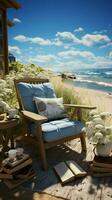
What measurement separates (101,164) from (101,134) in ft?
1.14

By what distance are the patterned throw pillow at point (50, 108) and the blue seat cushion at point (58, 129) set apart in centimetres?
15

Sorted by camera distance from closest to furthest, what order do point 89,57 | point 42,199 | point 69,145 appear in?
point 42,199 < point 69,145 < point 89,57

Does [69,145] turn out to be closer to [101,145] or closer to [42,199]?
[101,145]

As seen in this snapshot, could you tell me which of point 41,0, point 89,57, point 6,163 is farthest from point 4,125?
point 89,57

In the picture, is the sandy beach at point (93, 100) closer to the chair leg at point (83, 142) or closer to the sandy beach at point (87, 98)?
the sandy beach at point (87, 98)

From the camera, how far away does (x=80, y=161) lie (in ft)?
10.2

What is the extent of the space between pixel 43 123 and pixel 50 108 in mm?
281

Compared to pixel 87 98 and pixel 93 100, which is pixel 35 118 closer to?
pixel 87 98

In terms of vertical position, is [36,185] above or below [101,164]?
below

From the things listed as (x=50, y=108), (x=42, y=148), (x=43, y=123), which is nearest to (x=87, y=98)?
(x=50, y=108)

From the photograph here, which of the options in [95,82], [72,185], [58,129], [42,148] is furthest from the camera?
[95,82]

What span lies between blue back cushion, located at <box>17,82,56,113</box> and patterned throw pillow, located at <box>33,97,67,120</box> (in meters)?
0.08

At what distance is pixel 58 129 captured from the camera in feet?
9.73

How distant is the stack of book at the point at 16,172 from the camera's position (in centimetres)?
255
